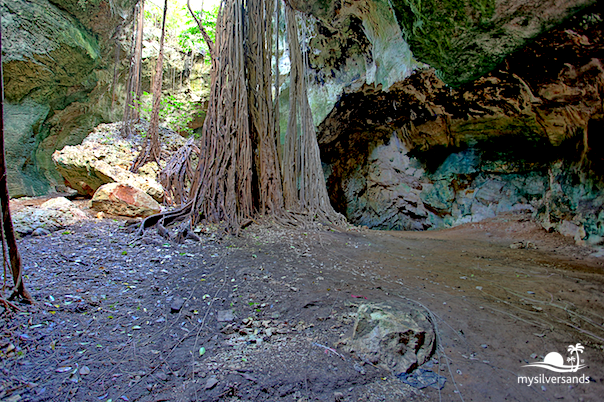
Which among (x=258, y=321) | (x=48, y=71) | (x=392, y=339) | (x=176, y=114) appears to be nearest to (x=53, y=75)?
(x=48, y=71)

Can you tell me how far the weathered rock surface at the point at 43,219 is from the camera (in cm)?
210

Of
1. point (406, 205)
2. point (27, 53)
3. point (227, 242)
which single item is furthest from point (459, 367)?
point (27, 53)

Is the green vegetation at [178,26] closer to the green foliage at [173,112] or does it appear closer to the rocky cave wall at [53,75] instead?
the rocky cave wall at [53,75]

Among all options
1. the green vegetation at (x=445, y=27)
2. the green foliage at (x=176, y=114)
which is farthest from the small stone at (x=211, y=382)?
the green foliage at (x=176, y=114)

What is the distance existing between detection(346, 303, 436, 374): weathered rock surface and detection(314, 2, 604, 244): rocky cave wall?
2.44 meters

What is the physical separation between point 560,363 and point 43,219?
3.34 metres

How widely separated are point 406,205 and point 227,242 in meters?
4.58

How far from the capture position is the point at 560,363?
111 cm

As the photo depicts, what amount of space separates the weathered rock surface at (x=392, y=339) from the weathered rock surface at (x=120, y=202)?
2624 millimetres

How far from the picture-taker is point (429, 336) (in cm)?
120

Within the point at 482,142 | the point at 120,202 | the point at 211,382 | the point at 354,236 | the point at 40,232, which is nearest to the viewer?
the point at 211,382

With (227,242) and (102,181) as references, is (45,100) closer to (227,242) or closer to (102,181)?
(102,181)

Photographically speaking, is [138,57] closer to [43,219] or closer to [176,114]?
[176,114]

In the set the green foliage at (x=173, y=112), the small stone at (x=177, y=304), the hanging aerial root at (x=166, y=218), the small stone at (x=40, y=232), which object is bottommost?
the small stone at (x=177, y=304)
